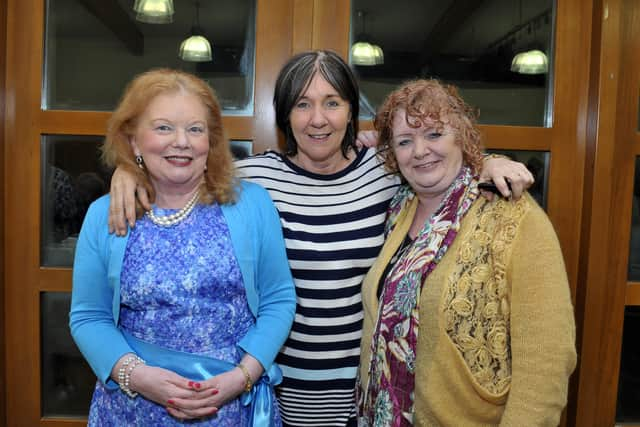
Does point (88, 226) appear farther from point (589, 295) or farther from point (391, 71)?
point (589, 295)

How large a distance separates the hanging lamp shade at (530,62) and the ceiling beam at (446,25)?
233 millimetres

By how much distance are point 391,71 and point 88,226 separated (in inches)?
45.0

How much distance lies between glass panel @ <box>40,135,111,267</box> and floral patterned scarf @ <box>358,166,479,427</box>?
1.15 metres

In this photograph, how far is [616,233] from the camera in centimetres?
187

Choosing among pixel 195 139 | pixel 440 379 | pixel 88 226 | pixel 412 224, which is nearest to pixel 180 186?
pixel 195 139

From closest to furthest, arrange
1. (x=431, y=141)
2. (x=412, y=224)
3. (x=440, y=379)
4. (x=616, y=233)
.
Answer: (x=440, y=379), (x=431, y=141), (x=412, y=224), (x=616, y=233)

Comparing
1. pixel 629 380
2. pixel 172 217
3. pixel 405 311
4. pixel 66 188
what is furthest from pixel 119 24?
pixel 629 380

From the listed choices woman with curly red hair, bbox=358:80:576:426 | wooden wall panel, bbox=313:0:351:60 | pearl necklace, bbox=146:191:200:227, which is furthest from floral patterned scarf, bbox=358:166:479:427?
wooden wall panel, bbox=313:0:351:60

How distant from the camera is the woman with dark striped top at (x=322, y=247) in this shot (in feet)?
4.97

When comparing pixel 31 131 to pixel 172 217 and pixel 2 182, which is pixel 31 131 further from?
pixel 172 217

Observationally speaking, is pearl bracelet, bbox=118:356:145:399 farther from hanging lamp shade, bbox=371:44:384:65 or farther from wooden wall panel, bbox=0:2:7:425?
hanging lamp shade, bbox=371:44:384:65

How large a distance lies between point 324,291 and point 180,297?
1.32 feet

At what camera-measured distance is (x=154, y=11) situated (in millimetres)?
1890

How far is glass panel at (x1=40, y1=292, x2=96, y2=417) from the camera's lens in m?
1.95
